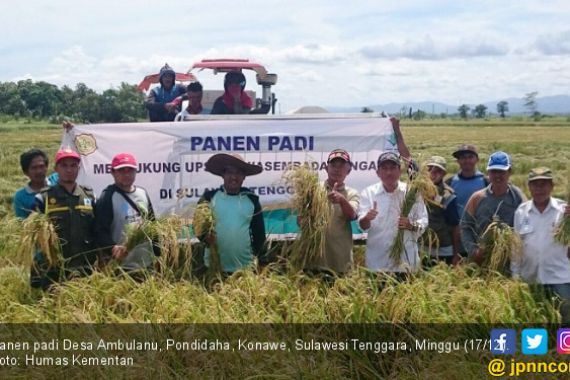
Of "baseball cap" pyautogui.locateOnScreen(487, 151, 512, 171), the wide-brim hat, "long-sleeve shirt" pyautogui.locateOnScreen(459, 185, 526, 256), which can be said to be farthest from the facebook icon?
the wide-brim hat

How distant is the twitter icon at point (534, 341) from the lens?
495cm

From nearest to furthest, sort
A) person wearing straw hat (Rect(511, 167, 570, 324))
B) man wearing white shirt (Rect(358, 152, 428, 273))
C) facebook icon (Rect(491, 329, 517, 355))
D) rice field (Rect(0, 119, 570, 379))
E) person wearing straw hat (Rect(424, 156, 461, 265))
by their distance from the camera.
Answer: rice field (Rect(0, 119, 570, 379)) < facebook icon (Rect(491, 329, 517, 355)) < person wearing straw hat (Rect(511, 167, 570, 324)) < man wearing white shirt (Rect(358, 152, 428, 273)) < person wearing straw hat (Rect(424, 156, 461, 265))

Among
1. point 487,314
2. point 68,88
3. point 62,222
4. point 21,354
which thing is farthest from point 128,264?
point 68,88

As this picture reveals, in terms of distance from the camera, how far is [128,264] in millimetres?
5820

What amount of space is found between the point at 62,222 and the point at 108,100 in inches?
1904

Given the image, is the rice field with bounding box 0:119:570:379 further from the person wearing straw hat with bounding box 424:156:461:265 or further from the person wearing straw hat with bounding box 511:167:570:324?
the person wearing straw hat with bounding box 424:156:461:265

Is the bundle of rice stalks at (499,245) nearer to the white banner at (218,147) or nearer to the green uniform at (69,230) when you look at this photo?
the white banner at (218,147)

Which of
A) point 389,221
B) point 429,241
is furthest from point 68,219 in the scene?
point 429,241

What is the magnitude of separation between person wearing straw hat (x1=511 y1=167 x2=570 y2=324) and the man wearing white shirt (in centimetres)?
87

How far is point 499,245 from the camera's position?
18.2 feet

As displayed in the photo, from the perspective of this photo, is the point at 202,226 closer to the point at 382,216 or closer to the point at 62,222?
the point at 62,222

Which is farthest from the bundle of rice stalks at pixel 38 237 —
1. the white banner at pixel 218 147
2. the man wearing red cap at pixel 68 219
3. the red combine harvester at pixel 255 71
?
the red combine harvester at pixel 255 71

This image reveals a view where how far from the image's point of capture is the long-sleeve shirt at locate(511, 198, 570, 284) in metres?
5.44

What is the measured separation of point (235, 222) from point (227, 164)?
623 mm
